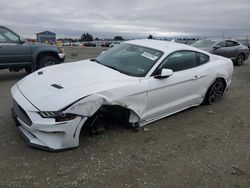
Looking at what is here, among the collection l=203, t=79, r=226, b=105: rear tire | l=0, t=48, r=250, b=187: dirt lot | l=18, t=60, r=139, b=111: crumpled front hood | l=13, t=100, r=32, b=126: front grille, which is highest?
l=18, t=60, r=139, b=111: crumpled front hood

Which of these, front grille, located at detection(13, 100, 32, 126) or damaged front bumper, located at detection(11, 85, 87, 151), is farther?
front grille, located at detection(13, 100, 32, 126)

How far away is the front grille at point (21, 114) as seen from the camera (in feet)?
11.9

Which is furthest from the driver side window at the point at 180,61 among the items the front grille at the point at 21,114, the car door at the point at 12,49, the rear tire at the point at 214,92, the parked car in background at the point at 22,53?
the car door at the point at 12,49

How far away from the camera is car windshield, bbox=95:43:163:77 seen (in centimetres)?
464

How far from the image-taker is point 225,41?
527 inches

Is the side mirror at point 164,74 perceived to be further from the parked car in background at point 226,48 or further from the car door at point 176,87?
the parked car in background at point 226,48

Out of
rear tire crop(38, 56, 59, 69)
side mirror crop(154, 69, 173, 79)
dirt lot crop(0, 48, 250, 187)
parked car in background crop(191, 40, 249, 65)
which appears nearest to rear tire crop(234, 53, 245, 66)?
parked car in background crop(191, 40, 249, 65)

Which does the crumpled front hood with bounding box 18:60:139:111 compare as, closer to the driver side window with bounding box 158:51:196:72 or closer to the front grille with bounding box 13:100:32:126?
the front grille with bounding box 13:100:32:126

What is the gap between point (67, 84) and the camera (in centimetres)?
396

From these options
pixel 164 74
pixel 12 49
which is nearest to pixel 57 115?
pixel 164 74

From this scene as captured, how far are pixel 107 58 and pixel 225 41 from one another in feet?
32.0

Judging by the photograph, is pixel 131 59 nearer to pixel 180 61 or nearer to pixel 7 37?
pixel 180 61

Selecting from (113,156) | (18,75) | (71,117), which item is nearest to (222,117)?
(113,156)

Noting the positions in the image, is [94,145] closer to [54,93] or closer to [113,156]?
[113,156]
